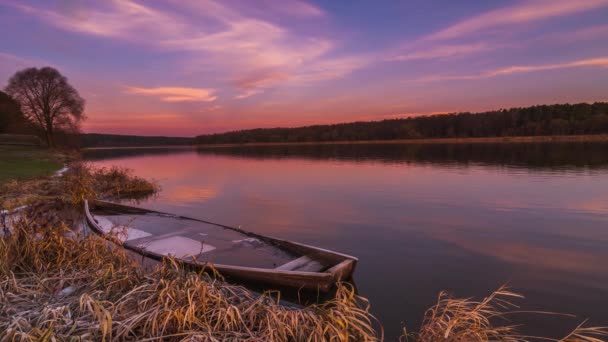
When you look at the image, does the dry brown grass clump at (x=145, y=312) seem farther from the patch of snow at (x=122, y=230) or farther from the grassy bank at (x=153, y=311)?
the patch of snow at (x=122, y=230)

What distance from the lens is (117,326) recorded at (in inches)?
159

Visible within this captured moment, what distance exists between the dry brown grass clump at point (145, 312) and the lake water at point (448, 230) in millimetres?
2323

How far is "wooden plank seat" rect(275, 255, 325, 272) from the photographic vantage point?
7.24 m

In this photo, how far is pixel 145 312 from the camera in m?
4.19

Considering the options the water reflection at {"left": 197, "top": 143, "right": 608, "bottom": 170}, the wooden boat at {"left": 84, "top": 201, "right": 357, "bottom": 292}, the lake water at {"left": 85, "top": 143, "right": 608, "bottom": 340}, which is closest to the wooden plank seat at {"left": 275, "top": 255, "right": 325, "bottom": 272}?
the wooden boat at {"left": 84, "top": 201, "right": 357, "bottom": 292}

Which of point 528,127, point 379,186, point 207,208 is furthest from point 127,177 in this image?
point 528,127

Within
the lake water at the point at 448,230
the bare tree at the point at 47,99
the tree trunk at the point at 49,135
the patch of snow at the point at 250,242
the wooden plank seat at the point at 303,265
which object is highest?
the bare tree at the point at 47,99

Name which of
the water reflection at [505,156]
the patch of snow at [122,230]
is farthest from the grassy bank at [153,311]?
the water reflection at [505,156]

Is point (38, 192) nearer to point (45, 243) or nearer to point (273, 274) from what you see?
point (45, 243)

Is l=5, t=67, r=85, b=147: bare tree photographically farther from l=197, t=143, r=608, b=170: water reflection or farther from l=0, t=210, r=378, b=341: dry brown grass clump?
l=0, t=210, r=378, b=341: dry brown grass clump

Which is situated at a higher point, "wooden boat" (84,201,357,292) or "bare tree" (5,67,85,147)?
"bare tree" (5,67,85,147)

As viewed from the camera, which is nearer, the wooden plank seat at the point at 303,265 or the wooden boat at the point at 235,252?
the wooden boat at the point at 235,252

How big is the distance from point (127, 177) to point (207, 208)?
34.4 feet

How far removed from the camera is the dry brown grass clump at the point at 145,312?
13.0 feet
